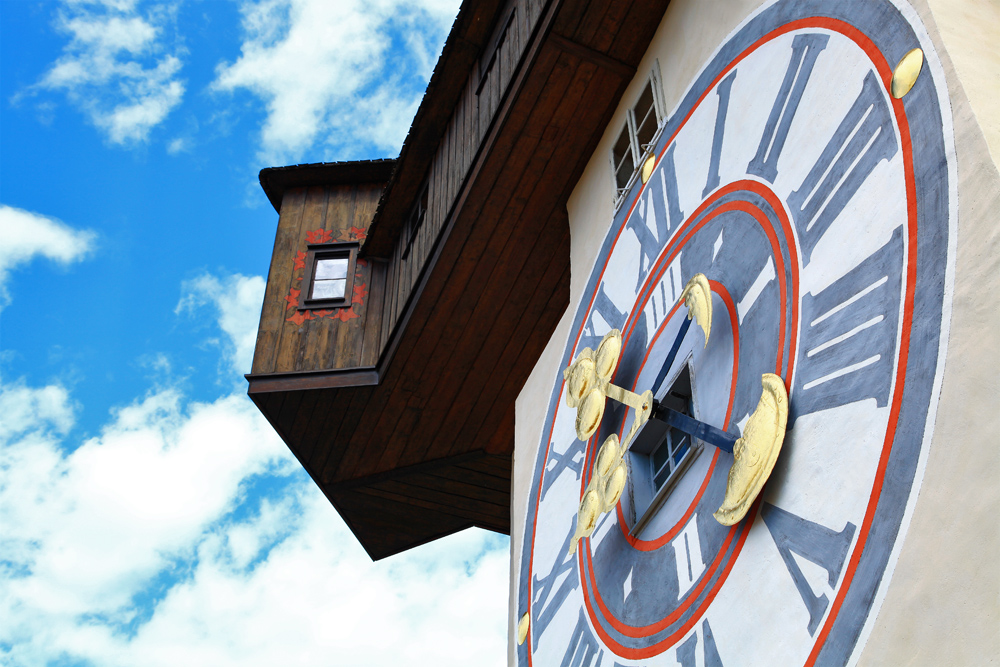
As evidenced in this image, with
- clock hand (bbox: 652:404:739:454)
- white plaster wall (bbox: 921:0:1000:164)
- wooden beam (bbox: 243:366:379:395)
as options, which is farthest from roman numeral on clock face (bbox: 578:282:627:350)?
wooden beam (bbox: 243:366:379:395)

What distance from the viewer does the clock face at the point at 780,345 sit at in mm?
2199

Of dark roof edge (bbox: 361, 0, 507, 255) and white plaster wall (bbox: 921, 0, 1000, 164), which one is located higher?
dark roof edge (bbox: 361, 0, 507, 255)

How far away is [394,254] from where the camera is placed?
7.83 metres

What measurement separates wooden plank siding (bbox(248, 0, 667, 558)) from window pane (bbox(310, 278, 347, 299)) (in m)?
0.18

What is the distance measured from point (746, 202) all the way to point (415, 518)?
5.83 m

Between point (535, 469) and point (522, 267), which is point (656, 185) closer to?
point (535, 469)

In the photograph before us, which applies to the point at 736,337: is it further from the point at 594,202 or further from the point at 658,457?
the point at 594,202

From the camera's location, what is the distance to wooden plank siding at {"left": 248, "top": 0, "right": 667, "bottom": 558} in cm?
546

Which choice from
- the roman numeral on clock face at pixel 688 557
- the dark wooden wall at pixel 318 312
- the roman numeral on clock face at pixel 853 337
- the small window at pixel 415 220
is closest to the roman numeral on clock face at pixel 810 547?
the roman numeral on clock face at pixel 853 337

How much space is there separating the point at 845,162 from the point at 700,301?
26.3 inches

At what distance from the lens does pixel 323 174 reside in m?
8.55

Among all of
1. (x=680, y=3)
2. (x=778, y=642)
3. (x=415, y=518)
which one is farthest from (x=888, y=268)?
(x=415, y=518)

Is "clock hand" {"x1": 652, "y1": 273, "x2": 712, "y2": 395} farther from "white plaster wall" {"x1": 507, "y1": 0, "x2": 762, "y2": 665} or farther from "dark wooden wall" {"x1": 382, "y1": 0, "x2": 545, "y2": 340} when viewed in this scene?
"dark wooden wall" {"x1": 382, "y1": 0, "x2": 545, "y2": 340}

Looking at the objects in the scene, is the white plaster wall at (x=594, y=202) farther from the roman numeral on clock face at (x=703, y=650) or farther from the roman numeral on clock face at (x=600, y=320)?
the roman numeral on clock face at (x=703, y=650)
